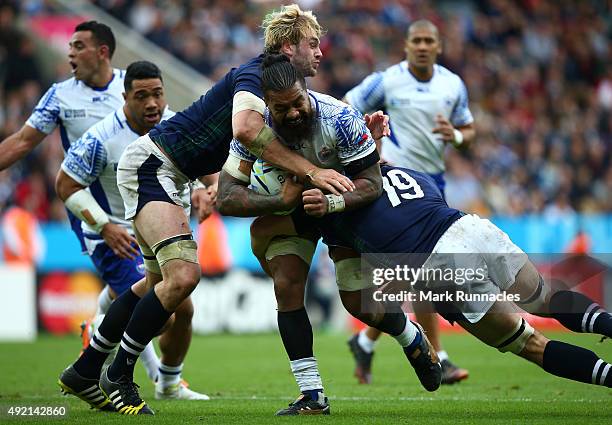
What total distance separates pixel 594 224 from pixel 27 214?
9341mm

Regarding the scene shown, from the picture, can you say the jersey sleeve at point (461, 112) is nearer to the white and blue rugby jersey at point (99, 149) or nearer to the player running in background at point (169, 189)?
the white and blue rugby jersey at point (99, 149)

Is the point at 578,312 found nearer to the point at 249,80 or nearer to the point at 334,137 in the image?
the point at 334,137

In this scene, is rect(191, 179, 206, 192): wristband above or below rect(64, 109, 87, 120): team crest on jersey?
below

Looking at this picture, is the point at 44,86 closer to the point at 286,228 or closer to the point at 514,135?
the point at 514,135

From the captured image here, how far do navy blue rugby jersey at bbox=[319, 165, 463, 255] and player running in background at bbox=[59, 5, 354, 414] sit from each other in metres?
0.97

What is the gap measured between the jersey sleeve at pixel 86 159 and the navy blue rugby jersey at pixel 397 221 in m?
2.26

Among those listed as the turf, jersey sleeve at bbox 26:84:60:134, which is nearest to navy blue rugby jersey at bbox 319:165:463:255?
the turf

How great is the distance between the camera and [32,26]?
67.8ft

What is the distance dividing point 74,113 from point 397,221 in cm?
373

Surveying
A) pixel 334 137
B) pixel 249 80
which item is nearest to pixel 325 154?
pixel 334 137

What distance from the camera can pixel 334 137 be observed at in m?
6.48

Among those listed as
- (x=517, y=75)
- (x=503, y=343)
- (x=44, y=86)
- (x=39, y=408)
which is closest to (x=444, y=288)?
(x=503, y=343)

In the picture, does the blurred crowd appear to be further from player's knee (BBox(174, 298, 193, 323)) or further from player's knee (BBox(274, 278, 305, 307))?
player's knee (BBox(274, 278, 305, 307))

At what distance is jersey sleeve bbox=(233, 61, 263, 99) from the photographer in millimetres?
6676
